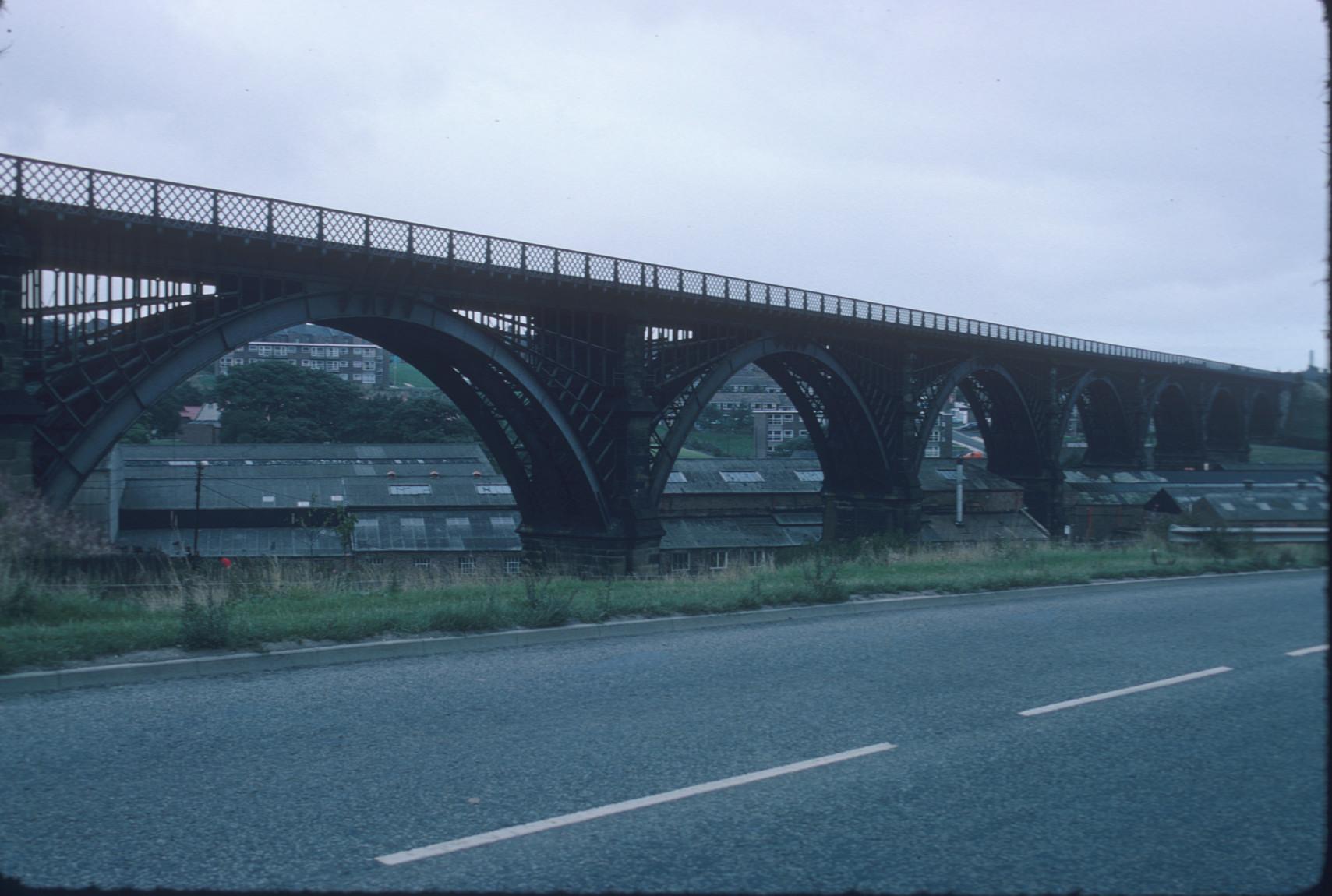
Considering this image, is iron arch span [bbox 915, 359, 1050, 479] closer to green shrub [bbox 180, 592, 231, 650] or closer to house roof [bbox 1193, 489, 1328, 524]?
house roof [bbox 1193, 489, 1328, 524]

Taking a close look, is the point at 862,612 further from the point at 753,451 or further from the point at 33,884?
the point at 753,451

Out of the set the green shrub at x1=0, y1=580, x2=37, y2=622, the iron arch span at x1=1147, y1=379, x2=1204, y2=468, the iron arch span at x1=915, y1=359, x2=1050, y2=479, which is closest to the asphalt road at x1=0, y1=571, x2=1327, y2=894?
the green shrub at x1=0, y1=580, x2=37, y2=622

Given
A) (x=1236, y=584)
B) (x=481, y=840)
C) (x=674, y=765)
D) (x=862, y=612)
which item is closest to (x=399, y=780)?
(x=481, y=840)

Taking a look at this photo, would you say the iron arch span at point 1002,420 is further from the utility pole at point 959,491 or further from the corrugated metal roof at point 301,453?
the corrugated metal roof at point 301,453

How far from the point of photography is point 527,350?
98.7 ft

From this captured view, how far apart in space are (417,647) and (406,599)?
10.6 feet

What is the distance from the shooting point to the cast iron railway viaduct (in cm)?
2073

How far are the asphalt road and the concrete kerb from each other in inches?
10.3

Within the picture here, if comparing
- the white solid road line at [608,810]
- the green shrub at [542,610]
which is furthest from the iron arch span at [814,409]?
the white solid road line at [608,810]

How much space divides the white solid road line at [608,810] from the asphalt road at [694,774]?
0.06 meters

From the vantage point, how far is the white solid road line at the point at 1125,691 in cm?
852

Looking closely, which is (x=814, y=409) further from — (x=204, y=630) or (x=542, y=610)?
(x=204, y=630)

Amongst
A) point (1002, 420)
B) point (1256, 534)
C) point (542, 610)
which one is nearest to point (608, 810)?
point (542, 610)

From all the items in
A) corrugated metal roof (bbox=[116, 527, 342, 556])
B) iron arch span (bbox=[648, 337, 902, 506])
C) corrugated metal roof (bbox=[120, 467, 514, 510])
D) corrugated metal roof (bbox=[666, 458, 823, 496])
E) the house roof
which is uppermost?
iron arch span (bbox=[648, 337, 902, 506])
